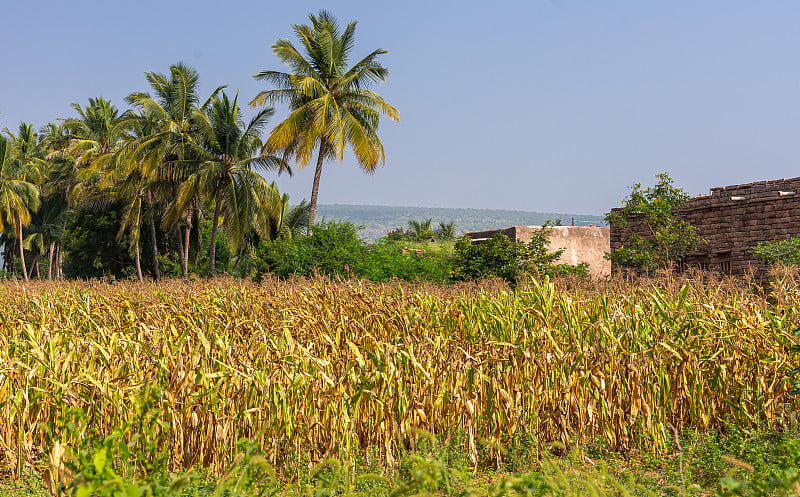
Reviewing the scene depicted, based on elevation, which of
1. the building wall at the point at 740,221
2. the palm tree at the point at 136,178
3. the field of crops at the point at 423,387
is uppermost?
the palm tree at the point at 136,178

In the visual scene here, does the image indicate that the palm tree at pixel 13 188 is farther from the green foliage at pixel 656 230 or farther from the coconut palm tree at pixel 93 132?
the green foliage at pixel 656 230

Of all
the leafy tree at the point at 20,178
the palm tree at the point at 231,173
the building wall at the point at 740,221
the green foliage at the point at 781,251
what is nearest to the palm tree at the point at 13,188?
the leafy tree at the point at 20,178

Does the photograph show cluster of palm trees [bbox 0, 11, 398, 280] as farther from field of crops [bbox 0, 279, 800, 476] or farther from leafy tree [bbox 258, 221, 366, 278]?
field of crops [bbox 0, 279, 800, 476]

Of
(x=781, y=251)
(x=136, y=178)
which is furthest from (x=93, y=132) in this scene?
(x=781, y=251)

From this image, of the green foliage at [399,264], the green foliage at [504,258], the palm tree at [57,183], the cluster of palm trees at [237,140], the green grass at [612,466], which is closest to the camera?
the green grass at [612,466]

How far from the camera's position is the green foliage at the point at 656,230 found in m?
16.1

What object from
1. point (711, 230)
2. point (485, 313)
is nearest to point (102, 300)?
point (485, 313)

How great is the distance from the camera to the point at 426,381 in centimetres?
410

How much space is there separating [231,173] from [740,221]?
645 inches

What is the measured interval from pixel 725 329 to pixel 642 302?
944 millimetres

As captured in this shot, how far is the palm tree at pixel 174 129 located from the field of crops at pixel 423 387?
19.4 meters

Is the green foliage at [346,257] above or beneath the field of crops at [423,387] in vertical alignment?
above

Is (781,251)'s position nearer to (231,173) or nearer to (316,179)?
(316,179)

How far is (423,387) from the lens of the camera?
13.4 feet
